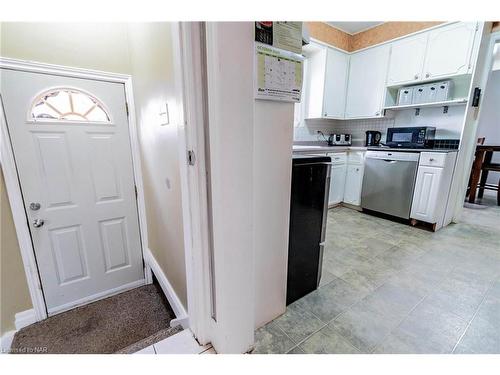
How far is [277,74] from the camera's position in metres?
1.05

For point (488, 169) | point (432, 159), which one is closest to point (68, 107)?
point (432, 159)

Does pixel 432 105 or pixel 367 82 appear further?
pixel 367 82

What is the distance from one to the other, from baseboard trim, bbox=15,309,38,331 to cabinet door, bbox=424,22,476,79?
15.9ft

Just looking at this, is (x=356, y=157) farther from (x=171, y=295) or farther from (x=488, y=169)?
(x=171, y=295)

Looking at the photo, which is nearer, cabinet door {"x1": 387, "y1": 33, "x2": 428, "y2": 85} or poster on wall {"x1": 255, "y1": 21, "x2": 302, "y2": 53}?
poster on wall {"x1": 255, "y1": 21, "x2": 302, "y2": 53}

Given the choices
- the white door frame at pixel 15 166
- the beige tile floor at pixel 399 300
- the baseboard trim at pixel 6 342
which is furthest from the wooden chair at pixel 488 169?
the baseboard trim at pixel 6 342

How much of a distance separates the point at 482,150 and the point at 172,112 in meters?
5.04

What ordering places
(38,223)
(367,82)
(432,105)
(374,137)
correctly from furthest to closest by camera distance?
(374,137) → (367,82) → (432,105) → (38,223)

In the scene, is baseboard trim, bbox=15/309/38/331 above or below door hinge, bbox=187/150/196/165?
below

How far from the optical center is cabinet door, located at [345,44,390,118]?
329 cm

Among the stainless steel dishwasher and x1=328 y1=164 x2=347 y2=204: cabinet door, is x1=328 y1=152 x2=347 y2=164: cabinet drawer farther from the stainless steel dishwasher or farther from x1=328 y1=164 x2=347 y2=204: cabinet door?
the stainless steel dishwasher

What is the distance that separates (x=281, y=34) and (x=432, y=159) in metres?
2.54

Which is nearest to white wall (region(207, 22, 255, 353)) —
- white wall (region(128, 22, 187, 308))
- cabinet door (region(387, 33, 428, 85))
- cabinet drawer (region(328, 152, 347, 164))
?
white wall (region(128, 22, 187, 308))
